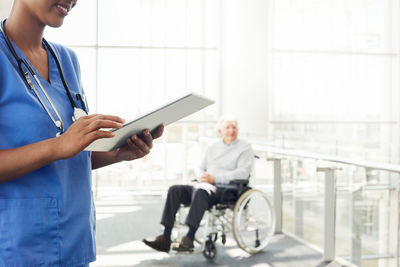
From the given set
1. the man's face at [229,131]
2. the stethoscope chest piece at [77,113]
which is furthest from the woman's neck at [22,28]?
the man's face at [229,131]

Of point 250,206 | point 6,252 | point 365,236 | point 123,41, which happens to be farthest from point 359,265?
point 123,41

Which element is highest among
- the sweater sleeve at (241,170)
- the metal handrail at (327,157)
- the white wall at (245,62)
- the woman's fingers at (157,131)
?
the white wall at (245,62)

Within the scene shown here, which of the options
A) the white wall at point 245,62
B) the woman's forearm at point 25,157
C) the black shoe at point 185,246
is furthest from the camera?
the white wall at point 245,62

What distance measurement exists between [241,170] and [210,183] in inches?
11.2

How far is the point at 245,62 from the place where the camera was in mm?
8078

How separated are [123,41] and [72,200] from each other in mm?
7461

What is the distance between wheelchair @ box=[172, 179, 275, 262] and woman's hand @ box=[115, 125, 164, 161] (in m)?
2.85

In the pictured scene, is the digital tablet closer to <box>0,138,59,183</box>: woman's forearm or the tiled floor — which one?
<box>0,138,59,183</box>: woman's forearm

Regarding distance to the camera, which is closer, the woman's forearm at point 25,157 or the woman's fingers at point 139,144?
the woman's forearm at point 25,157

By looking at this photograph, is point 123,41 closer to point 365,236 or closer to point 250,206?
point 250,206

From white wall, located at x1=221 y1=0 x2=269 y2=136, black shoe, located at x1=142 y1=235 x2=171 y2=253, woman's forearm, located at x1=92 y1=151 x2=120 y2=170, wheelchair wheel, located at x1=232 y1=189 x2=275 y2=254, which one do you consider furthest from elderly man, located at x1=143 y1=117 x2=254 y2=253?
white wall, located at x1=221 y1=0 x2=269 y2=136

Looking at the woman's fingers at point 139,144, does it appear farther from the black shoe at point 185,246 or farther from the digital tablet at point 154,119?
the black shoe at point 185,246

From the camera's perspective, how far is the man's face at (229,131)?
14.3ft

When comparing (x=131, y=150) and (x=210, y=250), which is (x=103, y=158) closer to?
(x=131, y=150)
